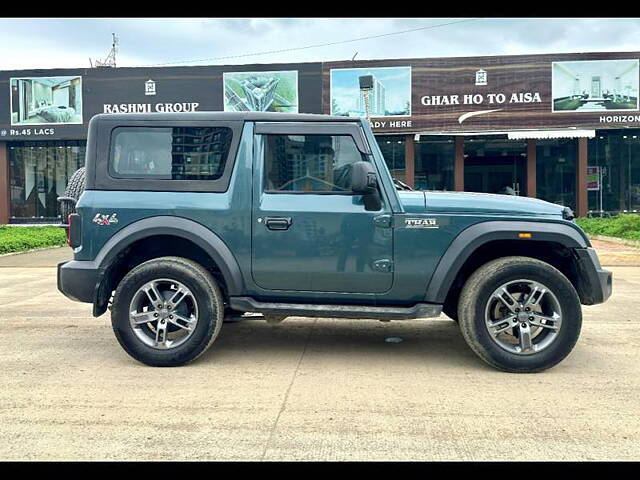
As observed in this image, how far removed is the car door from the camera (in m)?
4.49

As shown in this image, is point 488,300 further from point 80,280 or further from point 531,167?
point 531,167

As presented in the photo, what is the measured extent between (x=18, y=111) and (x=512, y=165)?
20808mm

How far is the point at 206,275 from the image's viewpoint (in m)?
4.63

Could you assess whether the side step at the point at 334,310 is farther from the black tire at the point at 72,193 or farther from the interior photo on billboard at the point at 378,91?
Answer: the interior photo on billboard at the point at 378,91

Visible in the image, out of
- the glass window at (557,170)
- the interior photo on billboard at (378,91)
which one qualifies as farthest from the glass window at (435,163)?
the glass window at (557,170)

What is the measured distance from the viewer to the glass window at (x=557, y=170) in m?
22.0

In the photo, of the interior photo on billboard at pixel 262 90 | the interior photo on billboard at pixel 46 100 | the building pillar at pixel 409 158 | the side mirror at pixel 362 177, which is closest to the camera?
the side mirror at pixel 362 177

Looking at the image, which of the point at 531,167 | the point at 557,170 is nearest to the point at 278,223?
the point at 531,167

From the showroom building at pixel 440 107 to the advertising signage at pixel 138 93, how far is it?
41mm

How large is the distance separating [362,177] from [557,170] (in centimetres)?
2061

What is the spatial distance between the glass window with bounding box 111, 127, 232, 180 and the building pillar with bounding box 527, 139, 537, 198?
757 inches
